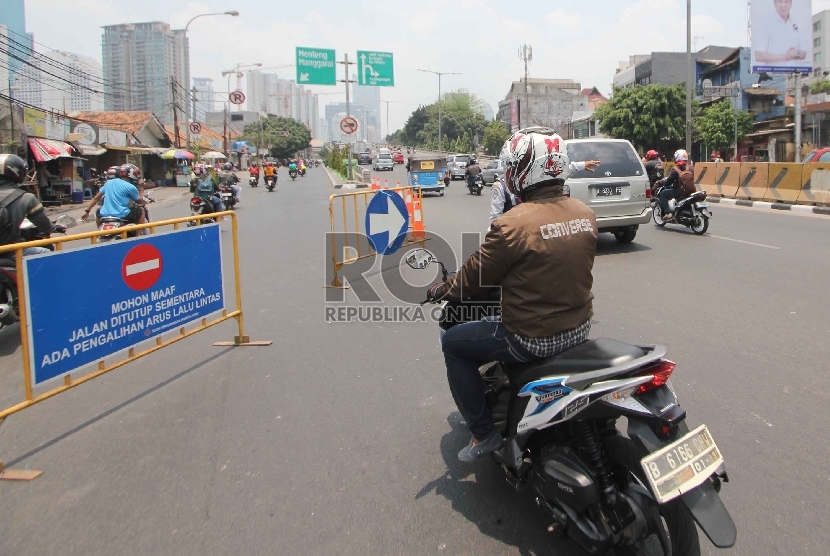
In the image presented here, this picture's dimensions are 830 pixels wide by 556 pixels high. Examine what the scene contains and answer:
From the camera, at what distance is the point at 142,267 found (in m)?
4.92

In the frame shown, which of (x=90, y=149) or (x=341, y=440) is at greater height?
(x=90, y=149)

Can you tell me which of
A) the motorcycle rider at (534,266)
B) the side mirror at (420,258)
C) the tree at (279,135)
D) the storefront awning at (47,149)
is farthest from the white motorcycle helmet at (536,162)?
the tree at (279,135)

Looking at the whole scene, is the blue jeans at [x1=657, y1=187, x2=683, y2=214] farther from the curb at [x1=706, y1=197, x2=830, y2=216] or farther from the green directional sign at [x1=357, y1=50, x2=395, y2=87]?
the green directional sign at [x1=357, y1=50, x2=395, y2=87]

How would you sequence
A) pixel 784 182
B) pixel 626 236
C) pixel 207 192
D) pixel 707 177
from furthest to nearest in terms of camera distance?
1. pixel 707 177
2. pixel 784 182
3. pixel 207 192
4. pixel 626 236

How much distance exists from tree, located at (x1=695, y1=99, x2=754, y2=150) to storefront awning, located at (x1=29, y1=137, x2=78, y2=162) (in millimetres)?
35451

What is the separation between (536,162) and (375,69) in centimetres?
2973

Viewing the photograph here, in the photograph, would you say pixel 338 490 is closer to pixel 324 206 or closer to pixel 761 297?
pixel 761 297

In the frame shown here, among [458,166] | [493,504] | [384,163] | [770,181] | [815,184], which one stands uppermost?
[384,163]

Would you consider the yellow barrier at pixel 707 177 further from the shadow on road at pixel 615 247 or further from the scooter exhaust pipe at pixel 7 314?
the scooter exhaust pipe at pixel 7 314

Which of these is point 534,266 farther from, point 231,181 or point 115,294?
point 231,181

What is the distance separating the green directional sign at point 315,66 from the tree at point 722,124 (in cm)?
2442

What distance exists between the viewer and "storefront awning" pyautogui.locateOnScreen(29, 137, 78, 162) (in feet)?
75.4

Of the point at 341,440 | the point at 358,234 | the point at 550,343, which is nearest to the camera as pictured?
the point at 550,343

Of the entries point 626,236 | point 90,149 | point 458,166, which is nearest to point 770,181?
point 626,236
